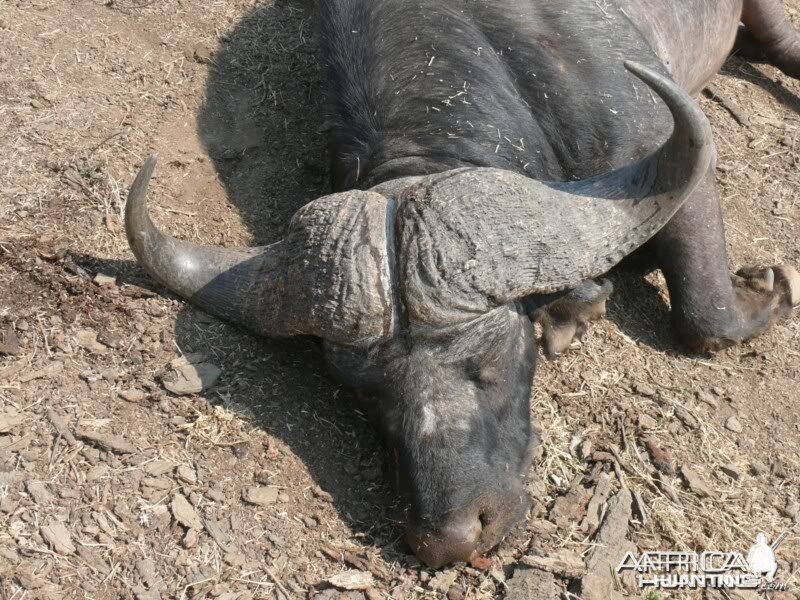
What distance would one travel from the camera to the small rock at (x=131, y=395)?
412cm

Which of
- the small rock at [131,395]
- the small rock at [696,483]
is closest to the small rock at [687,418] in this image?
the small rock at [696,483]

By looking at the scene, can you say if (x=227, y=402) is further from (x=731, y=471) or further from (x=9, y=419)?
(x=731, y=471)

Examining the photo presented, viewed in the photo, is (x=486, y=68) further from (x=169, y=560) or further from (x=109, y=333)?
(x=169, y=560)

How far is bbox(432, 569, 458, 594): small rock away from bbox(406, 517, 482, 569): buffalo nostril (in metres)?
0.09

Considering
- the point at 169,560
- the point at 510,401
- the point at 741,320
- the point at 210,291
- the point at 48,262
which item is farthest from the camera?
the point at 741,320

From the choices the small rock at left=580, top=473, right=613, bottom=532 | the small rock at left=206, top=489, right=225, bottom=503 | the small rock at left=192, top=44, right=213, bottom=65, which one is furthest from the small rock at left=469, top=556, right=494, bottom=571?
the small rock at left=192, top=44, right=213, bottom=65

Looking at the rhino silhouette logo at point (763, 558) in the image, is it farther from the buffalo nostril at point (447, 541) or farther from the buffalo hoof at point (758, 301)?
the buffalo nostril at point (447, 541)

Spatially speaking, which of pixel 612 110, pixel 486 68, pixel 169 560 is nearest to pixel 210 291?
pixel 169 560

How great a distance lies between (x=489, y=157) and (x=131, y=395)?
1938 millimetres

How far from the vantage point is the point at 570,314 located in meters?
4.38

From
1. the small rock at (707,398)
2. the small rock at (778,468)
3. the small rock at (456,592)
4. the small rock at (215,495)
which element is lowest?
the small rock at (778,468)

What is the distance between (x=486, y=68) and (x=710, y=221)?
1.47 metres

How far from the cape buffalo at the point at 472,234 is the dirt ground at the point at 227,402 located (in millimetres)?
259

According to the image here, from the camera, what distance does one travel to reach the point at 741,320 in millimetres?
4957
